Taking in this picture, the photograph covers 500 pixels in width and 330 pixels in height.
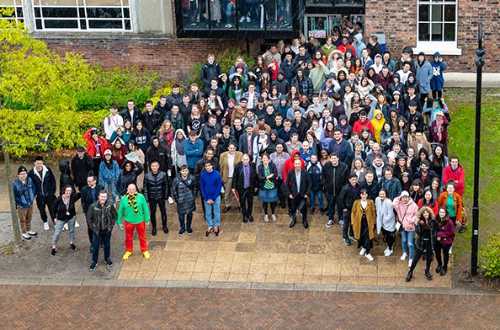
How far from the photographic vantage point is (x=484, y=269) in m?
17.9

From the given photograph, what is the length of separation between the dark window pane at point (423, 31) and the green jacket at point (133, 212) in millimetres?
12527

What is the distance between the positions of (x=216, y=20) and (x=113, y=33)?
10.5ft

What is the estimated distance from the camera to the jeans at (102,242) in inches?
739

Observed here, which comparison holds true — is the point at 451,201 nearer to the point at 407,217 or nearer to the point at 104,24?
the point at 407,217

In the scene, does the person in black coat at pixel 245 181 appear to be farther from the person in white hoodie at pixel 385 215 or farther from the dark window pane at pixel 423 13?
the dark window pane at pixel 423 13

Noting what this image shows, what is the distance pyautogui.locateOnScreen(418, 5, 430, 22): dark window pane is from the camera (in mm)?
28141

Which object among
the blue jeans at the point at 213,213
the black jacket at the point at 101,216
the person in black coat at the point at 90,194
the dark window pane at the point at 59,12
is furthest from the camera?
the dark window pane at the point at 59,12

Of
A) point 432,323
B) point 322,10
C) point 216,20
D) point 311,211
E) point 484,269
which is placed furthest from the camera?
point 322,10

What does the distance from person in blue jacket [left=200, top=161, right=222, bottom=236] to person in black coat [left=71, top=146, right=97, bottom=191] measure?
8.92ft

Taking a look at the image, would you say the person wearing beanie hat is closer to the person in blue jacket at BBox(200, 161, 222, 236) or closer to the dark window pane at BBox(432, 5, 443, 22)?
the person in blue jacket at BBox(200, 161, 222, 236)

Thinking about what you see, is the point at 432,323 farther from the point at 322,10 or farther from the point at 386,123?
the point at 322,10

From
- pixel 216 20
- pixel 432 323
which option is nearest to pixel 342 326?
pixel 432 323

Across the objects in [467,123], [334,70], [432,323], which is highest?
[334,70]

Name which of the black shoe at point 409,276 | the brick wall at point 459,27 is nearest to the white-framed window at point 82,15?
the brick wall at point 459,27
